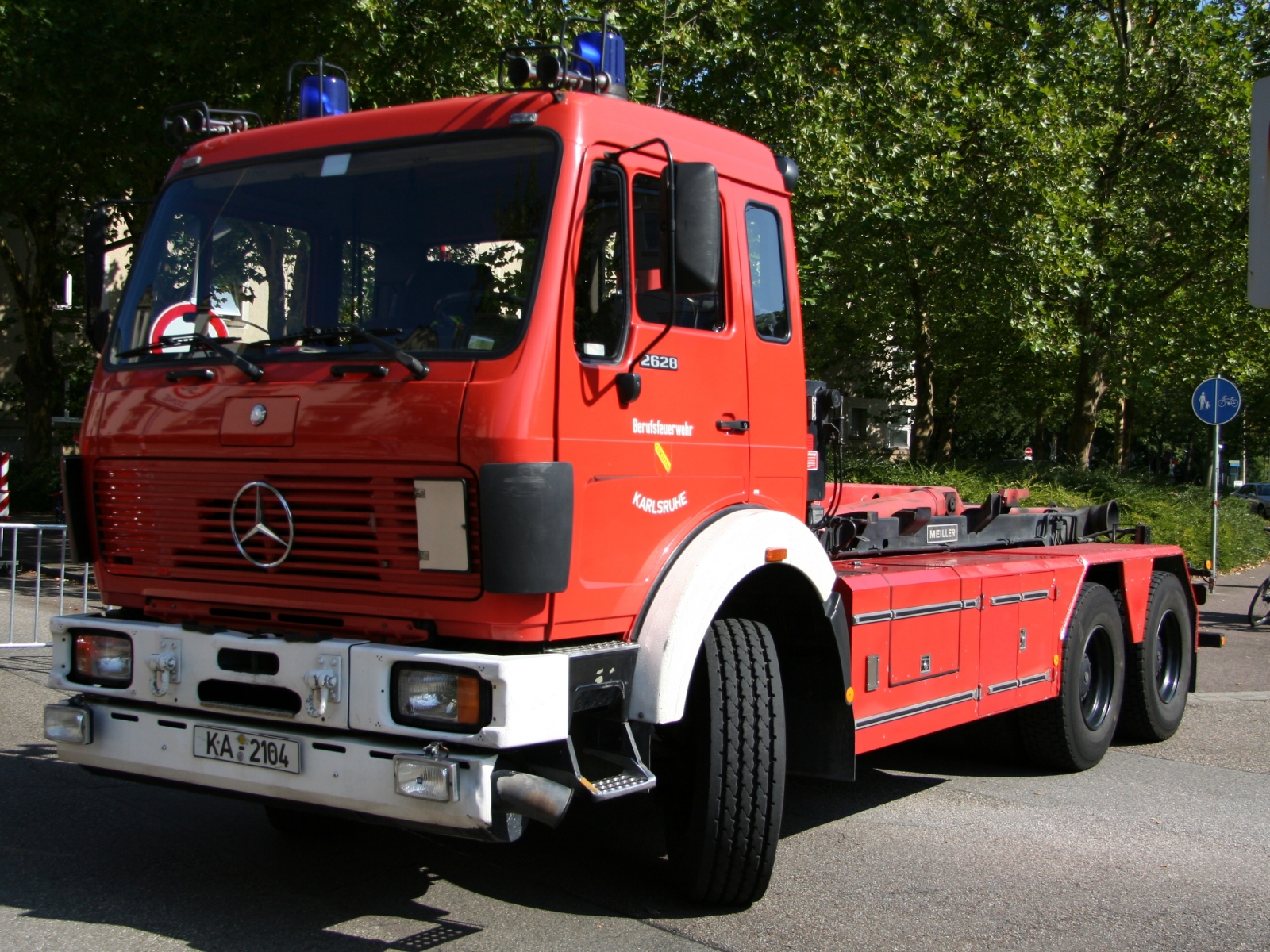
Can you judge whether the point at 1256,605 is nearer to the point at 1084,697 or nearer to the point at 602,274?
the point at 1084,697

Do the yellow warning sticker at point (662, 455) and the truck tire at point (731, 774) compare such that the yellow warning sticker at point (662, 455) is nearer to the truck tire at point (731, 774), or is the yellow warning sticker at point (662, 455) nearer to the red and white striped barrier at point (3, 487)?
the truck tire at point (731, 774)

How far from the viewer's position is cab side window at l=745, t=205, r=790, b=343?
5.02 m

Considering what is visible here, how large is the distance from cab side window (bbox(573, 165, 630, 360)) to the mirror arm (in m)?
0.07

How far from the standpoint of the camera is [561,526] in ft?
12.8

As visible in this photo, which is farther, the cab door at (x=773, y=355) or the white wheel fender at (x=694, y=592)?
the cab door at (x=773, y=355)

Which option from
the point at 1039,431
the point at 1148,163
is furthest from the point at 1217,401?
the point at 1039,431

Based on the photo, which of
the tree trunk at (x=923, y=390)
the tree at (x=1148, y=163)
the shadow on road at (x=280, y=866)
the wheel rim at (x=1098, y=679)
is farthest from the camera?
the tree trunk at (x=923, y=390)

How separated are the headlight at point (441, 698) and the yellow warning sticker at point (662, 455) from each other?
1.09 metres

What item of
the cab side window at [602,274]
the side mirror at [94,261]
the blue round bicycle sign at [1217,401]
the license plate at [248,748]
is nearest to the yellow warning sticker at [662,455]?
the cab side window at [602,274]

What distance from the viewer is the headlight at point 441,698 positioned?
12.4 ft

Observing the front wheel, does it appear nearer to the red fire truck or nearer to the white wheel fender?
the red fire truck

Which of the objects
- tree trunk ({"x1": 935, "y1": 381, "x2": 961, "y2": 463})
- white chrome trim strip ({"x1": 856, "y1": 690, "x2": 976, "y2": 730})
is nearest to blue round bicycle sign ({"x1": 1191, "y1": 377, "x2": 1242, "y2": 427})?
white chrome trim strip ({"x1": 856, "y1": 690, "x2": 976, "y2": 730})

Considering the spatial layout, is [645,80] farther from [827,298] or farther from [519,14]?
[827,298]

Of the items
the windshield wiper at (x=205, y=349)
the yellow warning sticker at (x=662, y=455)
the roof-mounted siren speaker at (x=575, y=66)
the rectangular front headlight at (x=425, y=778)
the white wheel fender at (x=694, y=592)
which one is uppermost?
the roof-mounted siren speaker at (x=575, y=66)
